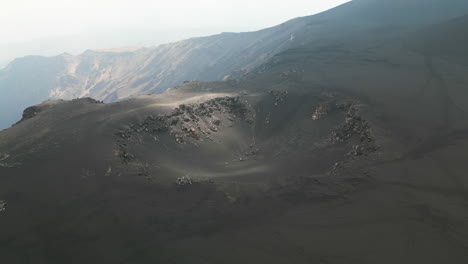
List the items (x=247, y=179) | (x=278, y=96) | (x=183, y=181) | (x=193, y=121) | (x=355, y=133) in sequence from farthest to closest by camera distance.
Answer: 1. (x=278, y=96)
2. (x=193, y=121)
3. (x=355, y=133)
4. (x=247, y=179)
5. (x=183, y=181)

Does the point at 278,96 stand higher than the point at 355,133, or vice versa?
the point at 278,96

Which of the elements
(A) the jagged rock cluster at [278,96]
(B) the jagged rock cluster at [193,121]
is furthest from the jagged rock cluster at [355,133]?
(B) the jagged rock cluster at [193,121]

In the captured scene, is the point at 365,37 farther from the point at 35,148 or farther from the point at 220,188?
the point at 35,148

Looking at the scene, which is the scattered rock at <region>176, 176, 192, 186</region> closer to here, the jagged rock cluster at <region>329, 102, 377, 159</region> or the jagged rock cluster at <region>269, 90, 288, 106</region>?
the jagged rock cluster at <region>329, 102, 377, 159</region>

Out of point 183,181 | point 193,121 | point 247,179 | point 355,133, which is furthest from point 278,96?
point 183,181

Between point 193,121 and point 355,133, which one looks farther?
point 193,121

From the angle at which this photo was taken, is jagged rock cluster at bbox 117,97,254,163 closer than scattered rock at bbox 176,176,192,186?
No

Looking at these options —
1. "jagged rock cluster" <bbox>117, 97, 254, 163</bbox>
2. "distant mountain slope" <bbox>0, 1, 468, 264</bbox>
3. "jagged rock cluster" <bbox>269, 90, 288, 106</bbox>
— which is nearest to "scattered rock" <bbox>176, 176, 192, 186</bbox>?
"distant mountain slope" <bbox>0, 1, 468, 264</bbox>

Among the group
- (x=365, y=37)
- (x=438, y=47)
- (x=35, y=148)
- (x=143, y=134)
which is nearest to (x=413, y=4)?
(x=365, y=37)

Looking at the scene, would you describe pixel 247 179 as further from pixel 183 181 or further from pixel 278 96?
pixel 278 96
